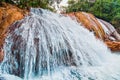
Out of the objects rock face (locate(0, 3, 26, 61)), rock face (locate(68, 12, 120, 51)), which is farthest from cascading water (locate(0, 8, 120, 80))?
rock face (locate(68, 12, 120, 51))

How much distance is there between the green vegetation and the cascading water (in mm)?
7965

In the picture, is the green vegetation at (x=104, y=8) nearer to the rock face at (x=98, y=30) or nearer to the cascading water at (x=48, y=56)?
the rock face at (x=98, y=30)

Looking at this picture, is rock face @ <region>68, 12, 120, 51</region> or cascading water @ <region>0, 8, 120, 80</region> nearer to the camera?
cascading water @ <region>0, 8, 120, 80</region>

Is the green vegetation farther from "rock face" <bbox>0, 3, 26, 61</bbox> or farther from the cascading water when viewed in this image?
"rock face" <bbox>0, 3, 26, 61</bbox>

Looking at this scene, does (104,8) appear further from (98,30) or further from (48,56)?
(48,56)

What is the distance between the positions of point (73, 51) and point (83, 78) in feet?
3.84

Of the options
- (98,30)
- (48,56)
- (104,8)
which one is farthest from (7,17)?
(104,8)

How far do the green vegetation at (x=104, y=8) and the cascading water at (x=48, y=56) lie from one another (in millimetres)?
7965

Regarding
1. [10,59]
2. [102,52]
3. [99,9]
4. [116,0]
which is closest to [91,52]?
[102,52]

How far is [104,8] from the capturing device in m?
16.7

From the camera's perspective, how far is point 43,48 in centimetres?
717

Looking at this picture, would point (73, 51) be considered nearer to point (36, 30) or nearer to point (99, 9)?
point (36, 30)

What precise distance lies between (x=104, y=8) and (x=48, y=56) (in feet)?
34.4

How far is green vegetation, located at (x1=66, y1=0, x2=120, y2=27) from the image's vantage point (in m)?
16.1
